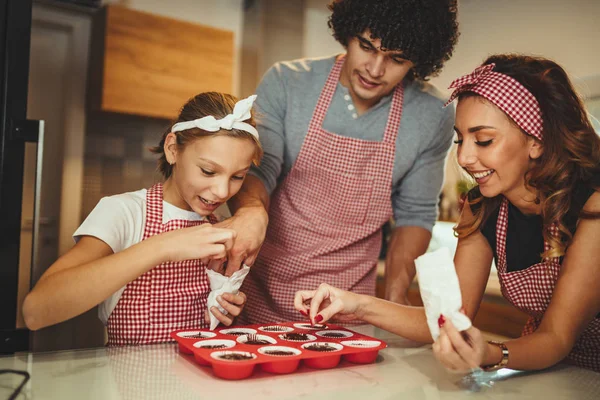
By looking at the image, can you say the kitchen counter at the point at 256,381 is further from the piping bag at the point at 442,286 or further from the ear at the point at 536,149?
the ear at the point at 536,149

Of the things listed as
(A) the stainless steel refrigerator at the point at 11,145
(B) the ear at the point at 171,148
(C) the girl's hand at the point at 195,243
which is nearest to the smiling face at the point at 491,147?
(C) the girl's hand at the point at 195,243

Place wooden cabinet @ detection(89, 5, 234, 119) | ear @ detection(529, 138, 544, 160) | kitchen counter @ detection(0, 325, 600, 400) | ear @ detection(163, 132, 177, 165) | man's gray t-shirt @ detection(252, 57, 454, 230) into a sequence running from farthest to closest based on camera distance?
1. wooden cabinet @ detection(89, 5, 234, 119)
2. man's gray t-shirt @ detection(252, 57, 454, 230)
3. ear @ detection(163, 132, 177, 165)
4. ear @ detection(529, 138, 544, 160)
5. kitchen counter @ detection(0, 325, 600, 400)

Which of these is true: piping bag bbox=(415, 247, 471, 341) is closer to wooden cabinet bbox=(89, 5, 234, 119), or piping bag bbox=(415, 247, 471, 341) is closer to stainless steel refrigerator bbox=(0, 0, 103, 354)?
stainless steel refrigerator bbox=(0, 0, 103, 354)

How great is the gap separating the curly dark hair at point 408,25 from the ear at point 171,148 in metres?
0.56

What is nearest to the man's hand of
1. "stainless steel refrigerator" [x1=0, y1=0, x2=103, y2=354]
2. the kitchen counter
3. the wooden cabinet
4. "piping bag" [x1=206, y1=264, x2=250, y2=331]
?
"piping bag" [x1=206, y1=264, x2=250, y2=331]

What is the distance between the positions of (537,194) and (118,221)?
3.10 feet

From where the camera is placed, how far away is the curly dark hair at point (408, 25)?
1.43 metres

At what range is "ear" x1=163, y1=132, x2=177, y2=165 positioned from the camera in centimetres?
136

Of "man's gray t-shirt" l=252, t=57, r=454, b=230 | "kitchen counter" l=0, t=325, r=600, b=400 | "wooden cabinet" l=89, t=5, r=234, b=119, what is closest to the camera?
"kitchen counter" l=0, t=325, r=600, b=400

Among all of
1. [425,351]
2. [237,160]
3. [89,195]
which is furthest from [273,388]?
[89,195]

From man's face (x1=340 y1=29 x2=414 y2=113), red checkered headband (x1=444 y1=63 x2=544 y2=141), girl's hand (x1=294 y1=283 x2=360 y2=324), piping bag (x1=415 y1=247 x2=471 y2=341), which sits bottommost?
girl's hand (x1=294 y1=283 x2=360 y2=324)

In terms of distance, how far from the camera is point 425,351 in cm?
119

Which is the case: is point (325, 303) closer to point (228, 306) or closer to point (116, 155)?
point (228, 306)

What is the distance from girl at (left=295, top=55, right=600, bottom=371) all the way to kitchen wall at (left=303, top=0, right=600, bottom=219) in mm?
1484
